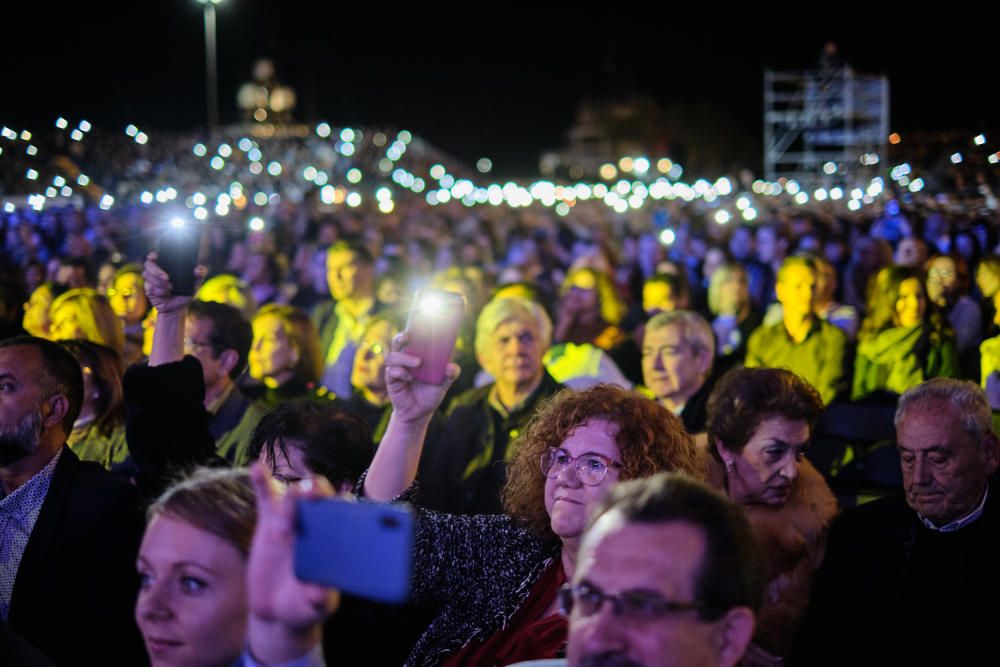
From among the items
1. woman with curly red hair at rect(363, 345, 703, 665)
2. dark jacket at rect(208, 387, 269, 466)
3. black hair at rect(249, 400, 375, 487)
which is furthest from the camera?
dark jacket at rect(208, 387, 269, 466)

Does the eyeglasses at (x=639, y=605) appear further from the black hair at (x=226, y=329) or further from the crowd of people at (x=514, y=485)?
the black hair at (x=226, y=329)

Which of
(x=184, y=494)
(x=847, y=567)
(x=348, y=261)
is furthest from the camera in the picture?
(x=348, y=261)

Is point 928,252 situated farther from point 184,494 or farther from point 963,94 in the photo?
point 963,94

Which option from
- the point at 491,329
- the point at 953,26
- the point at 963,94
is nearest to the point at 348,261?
the point at 491,329

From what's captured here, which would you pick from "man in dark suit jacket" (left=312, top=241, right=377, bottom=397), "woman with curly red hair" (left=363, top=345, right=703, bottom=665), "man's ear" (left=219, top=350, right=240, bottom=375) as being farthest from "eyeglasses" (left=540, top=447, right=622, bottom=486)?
"man in dark suit jacket" (left=312, top=241, right=377, bottom=397)

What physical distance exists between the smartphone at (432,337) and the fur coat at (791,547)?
1244 mm

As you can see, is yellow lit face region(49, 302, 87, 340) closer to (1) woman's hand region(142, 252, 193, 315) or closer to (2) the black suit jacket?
(1) woman's hand region(142, 252, 193, 315)

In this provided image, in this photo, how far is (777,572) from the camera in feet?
12.5

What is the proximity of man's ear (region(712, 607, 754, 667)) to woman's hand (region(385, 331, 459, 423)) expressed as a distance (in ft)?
4.53

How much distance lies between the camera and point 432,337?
326cm

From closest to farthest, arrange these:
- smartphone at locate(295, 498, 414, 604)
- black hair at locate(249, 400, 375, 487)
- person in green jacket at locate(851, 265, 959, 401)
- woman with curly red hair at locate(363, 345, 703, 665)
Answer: smartphone at locate(295, 498, 414, 604) < woman with curly red hair at locate(363, 345, 703, 665) < black hair at locate(249, 400, 375, 487) < person in green jacket at locate(851, 265, 959, 401)

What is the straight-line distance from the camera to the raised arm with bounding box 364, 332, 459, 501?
10.8 ft

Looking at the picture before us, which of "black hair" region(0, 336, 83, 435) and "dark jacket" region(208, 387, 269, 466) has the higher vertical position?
"black hair" region(0, 336, 83, 435)

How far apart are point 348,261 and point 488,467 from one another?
368 cm
